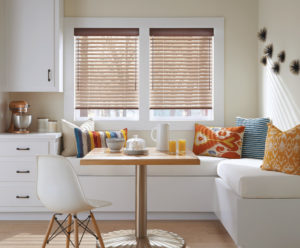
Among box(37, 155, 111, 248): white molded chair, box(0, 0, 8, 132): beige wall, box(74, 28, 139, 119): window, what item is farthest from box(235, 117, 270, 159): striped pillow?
box(0, 0, 8, 132): beige wall

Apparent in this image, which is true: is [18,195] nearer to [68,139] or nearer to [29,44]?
[68,139]

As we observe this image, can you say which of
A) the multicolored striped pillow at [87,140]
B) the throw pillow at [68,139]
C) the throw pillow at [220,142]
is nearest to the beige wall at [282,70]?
the throw pillow at [220,142]

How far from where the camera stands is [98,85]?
423cm

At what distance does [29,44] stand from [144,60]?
1214mm

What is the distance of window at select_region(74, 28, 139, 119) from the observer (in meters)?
4.21

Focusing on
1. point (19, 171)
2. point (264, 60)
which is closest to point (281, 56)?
point (264, 60)

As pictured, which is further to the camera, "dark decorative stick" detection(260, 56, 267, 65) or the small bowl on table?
"dark decorative stick" detection(260, 56, 267, 65)

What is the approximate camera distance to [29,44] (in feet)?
12.7

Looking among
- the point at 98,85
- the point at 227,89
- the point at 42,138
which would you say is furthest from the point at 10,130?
the point at 227,89

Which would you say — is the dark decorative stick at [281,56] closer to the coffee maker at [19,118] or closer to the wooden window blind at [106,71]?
the wooden window blind at [106,71]

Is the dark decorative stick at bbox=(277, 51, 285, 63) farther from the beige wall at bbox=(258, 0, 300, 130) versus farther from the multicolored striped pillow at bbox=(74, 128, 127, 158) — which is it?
the multicolored striped pillow at bbox=(74, 128, 127, 158)

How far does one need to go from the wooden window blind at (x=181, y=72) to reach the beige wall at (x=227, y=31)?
231 mm

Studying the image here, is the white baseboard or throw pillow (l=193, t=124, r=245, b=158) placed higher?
throw pillow (l=193, t=124, r=245, b=158)

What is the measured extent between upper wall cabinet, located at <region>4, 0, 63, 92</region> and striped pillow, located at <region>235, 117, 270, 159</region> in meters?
2.00
